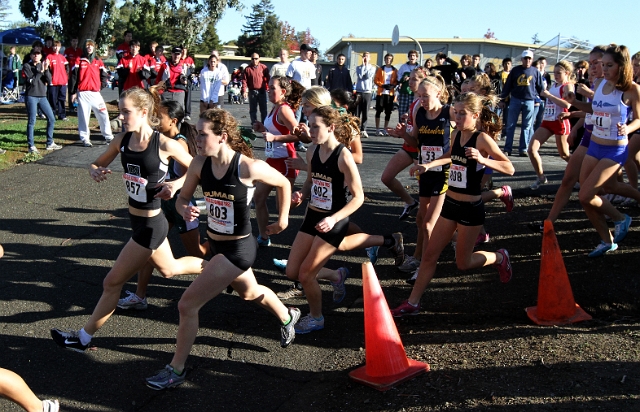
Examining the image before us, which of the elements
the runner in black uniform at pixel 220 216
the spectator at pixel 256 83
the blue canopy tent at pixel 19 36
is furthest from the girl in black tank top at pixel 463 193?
the blue canopy tent at pixel 19 36

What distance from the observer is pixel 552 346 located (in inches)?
177

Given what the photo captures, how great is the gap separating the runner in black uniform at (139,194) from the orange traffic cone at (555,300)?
3.04 m

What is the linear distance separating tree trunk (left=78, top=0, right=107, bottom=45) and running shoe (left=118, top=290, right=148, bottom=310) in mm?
15935

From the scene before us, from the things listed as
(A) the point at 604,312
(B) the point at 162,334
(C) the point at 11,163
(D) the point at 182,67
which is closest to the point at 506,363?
(A) the point at 604,312

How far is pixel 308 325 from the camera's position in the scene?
5227 millimetres

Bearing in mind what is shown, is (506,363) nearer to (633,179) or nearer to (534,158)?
(633,179)

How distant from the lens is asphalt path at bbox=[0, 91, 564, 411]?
13.9ft

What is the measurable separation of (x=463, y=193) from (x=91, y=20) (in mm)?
17293

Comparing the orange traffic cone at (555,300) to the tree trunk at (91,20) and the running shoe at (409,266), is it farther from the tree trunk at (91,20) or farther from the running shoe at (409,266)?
the tree trunk at (91,20)

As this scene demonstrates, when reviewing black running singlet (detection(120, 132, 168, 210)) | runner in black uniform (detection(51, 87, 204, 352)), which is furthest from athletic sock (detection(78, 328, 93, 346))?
black running singlet (detection(120, 132, 168, 210))

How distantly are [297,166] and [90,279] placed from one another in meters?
2.38

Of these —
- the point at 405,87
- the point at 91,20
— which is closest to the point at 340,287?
the point at 405,87

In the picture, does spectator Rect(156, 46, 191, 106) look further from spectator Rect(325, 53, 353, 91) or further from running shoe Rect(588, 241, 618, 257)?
running shoe Rect(588, 241, 618, 257)

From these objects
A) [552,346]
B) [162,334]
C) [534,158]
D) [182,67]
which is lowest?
[162,334]
